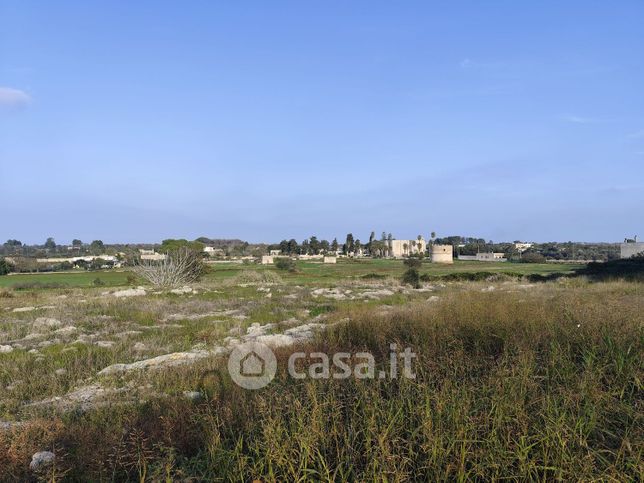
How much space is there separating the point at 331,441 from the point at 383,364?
200 cm

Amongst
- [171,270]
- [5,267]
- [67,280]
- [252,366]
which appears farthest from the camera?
[5,267]

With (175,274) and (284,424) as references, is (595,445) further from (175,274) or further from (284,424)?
(175,274)

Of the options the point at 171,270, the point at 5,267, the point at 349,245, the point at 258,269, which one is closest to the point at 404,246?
the point at 349,245

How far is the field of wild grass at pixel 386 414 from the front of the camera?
2.86 m

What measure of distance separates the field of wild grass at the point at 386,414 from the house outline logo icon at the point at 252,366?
0.55ft

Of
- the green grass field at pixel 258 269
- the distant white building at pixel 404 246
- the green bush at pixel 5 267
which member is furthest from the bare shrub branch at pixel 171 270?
the distant white building at pixel 404 246

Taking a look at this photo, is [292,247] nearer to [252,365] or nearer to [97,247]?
[97,247]
